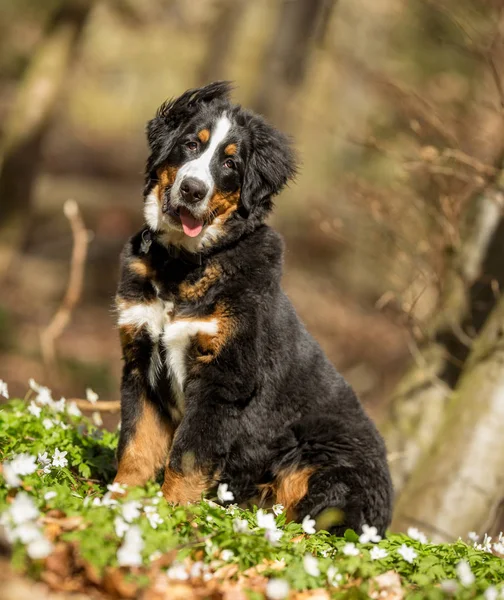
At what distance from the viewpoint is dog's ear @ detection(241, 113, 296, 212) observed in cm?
486

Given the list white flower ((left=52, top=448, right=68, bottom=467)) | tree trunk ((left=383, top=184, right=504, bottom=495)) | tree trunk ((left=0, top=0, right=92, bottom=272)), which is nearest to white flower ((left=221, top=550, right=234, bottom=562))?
white flower ((left=52, top=448, right=68, bottom=467))

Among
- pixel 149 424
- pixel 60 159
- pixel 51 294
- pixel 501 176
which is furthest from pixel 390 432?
pixel 60 159

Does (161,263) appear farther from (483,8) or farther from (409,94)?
(483,8)

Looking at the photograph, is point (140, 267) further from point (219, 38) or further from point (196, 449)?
point (219, 38)

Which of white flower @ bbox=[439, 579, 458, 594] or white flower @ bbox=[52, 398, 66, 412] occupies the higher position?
white flower @ bbox=[439, 579, 458, 594]

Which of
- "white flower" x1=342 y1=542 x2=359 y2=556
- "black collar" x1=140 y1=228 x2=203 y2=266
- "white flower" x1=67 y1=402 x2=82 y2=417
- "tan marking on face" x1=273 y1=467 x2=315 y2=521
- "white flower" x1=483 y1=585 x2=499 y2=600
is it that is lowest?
"white flower" x1=67 y1=402 x2=82 y2=417

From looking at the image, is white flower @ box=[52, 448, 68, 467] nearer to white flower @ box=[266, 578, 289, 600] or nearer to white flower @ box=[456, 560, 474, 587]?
white flower @ box=[266, 578, 289, 600]

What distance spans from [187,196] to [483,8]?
170 inches

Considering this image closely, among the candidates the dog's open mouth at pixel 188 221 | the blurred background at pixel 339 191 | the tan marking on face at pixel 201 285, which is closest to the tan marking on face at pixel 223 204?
the dog's open mouth at pixel 188 221

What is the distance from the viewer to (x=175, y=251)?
475cm

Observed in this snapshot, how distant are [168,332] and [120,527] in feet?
5.19

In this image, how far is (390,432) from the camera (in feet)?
22.1

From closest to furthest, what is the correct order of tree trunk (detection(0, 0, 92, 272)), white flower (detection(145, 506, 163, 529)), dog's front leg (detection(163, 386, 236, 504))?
white flower (detection(145, 506, 163, 529)), dog's front leg (detection(163, 386, 236, 504)), tree trunk (detection(0, 0, 92, 272))

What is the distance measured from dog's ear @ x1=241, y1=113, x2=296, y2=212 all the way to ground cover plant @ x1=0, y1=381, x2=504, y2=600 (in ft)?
6.00
